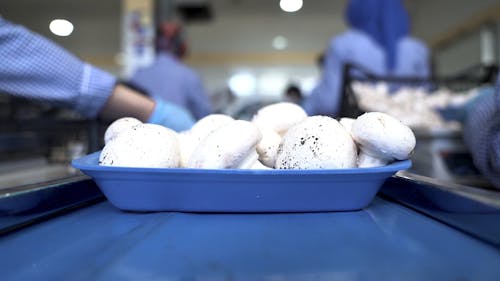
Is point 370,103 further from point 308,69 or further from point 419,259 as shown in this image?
point 308,69

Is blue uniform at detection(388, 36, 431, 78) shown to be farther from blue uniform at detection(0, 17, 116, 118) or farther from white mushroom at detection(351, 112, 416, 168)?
white mushroom at detection(351, 112, 416, 168)

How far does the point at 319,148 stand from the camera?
371 millimetres

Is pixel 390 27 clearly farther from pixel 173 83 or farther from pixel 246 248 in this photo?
pixel 246 248

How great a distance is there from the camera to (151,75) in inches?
86.3

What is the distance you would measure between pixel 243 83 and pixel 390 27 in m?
6.19

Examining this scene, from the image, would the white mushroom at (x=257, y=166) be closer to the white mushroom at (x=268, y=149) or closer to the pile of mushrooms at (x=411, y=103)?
the white mushroom at (x=268, y=149)

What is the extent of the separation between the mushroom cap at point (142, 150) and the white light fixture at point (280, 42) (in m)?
7.36

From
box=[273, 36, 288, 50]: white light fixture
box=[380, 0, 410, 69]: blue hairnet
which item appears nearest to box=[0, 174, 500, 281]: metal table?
box=[380, 0, 410, 69]: blue hairnet

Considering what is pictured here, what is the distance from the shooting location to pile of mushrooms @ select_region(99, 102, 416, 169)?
1.20ft

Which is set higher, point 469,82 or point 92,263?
point 469,82

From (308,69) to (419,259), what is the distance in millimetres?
7725

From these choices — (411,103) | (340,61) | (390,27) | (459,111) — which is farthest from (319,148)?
(390,27)

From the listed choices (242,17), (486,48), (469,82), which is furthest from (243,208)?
(242,17)

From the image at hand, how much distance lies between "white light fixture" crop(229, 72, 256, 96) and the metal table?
7462mm
